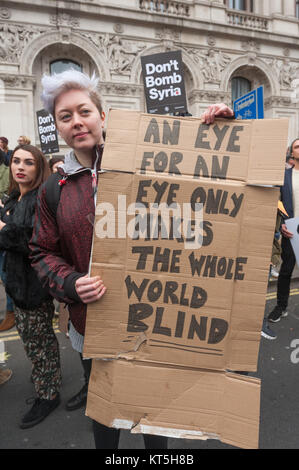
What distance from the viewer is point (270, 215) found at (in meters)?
1.17

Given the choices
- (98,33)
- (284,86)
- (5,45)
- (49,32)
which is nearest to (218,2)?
(284,86)

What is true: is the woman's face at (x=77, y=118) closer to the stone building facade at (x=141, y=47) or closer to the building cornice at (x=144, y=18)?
the stone building facade at (x=141, y=47)

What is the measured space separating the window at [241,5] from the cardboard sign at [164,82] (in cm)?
1441

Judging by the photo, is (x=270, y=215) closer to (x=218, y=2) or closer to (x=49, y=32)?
(x=49, y=32)

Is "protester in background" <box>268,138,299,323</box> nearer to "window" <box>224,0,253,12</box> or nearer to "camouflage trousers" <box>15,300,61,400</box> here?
"camouflage trousers" <box>15,300,61,400</box>

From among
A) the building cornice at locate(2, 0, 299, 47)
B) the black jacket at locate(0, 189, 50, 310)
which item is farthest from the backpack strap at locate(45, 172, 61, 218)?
the building cornice at locate(2, 0, 299, 47)

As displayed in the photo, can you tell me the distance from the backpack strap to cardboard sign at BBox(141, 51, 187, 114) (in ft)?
13.9

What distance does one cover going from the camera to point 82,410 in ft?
7.97

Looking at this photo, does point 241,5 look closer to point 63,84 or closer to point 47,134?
point 47,134

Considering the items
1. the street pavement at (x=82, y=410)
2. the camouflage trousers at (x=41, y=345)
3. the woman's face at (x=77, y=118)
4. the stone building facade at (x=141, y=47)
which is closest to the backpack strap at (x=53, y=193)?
the woman's face at (x=77, y=118)

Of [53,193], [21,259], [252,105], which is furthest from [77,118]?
[252,105]

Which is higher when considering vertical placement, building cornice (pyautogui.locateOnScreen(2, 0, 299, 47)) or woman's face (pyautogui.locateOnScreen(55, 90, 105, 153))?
building cornice (pyautogui.locateOnScreen(2, 0, 299, 47))

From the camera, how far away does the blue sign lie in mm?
4700

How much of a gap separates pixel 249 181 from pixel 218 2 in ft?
55.9
